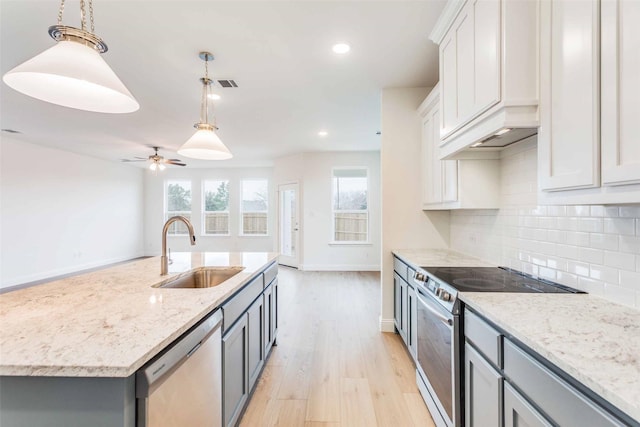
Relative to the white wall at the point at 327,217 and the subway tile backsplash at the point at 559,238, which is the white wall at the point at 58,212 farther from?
the subway tile backsplash at the point at 559,238

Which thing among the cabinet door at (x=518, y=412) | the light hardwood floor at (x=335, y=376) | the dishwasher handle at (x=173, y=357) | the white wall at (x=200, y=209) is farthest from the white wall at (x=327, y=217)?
the cabinet door at (x=518, y=412)

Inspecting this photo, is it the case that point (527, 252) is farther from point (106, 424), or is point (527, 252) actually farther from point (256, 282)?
point (106, 424)

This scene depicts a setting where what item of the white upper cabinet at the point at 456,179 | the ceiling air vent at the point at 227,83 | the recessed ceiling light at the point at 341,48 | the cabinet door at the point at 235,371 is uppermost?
the recessed ceiling light at the point at 341,48

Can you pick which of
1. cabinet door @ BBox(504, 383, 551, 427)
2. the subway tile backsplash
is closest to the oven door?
cabinet door @ BBox(504, 383, 551, 427)

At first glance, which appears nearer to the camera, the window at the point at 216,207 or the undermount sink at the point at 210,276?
the undermount sink at the point at 210,276

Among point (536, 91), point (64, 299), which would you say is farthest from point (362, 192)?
point (64, 299)

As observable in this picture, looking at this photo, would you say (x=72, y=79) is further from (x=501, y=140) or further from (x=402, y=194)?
(x=402, y=194)

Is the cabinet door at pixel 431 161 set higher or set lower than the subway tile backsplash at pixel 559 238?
higher

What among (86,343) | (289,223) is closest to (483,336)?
(86,343)

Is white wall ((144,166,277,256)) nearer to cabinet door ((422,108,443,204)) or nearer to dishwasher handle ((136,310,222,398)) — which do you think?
cabinet door ((422,108,443,204))

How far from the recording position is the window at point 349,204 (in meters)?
6.79

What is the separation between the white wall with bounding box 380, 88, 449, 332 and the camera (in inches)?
129

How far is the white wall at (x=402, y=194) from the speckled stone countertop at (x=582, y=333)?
1.84 metres

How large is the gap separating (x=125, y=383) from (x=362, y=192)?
6255mm
